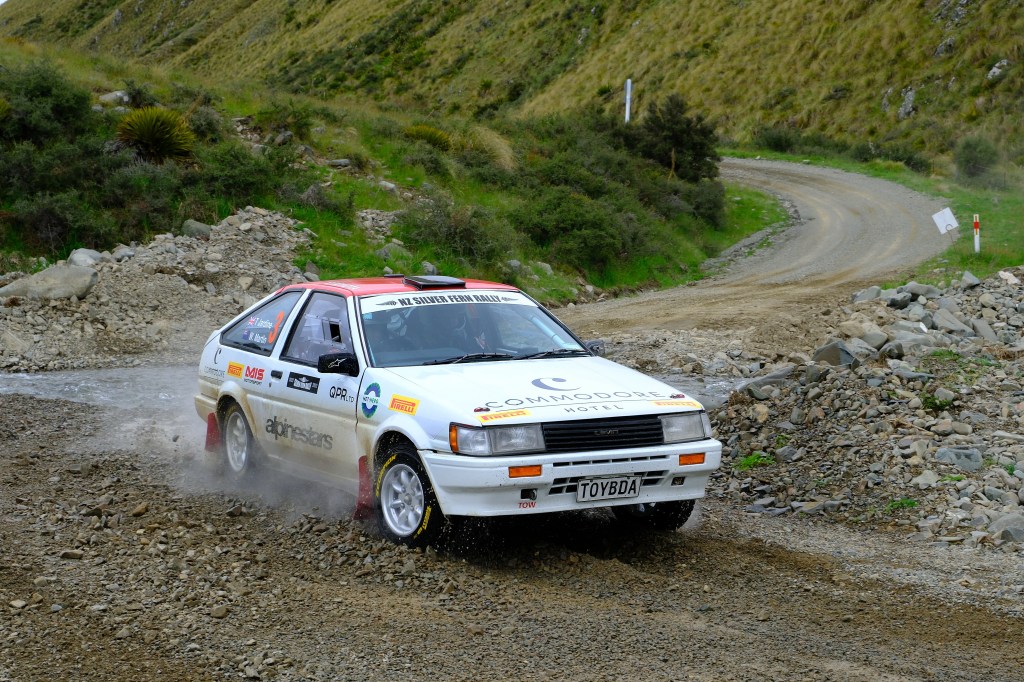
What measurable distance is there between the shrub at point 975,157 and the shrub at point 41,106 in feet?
96.0

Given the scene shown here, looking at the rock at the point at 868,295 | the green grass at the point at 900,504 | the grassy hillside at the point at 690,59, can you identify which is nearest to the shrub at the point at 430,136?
the rock at the point at 868,295

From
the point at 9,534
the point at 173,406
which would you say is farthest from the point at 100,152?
the point at 9,534

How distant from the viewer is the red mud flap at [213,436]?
8.22 metres

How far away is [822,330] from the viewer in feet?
51.7

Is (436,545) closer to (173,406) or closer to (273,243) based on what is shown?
(173,406)

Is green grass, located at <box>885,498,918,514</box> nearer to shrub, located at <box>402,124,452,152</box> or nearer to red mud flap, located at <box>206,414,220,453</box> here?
red mud flap, located at <box>206,414,220,453</box>

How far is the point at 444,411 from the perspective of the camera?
19.4 ft

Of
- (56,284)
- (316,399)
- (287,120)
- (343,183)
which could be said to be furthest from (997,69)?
(316,399)

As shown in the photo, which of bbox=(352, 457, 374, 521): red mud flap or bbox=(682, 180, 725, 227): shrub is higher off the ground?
bbox=(682, 180, 725, 227): shrub

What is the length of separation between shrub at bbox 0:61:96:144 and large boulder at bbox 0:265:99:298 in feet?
15.7

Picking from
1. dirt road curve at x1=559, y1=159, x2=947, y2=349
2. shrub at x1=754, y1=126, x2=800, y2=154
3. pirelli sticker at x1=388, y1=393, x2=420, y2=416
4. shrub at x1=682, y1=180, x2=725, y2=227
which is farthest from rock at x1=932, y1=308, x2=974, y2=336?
shrub at x1=754, y1=126, x2=800, y2=154

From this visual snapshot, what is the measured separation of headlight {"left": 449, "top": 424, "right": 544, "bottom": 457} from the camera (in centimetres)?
578

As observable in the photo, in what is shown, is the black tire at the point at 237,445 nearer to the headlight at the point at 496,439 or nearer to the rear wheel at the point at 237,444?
the rear wheel at the point at 237,444

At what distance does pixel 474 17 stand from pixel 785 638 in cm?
7334
